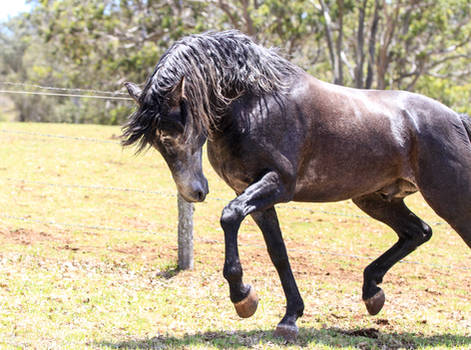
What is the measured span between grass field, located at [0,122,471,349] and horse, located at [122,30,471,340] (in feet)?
1.95

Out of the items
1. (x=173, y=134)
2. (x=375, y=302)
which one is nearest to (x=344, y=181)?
(x=375, y=302)

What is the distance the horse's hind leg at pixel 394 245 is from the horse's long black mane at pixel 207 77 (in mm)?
1677

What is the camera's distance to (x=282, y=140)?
467 cm

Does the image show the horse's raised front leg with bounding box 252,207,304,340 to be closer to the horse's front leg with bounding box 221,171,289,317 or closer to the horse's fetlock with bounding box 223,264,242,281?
the horse's front leg with bounding box 221,171,289,317

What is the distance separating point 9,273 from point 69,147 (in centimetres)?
1019

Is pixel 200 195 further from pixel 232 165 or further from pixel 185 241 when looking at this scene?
pixel 185 241

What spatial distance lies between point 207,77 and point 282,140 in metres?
0.75

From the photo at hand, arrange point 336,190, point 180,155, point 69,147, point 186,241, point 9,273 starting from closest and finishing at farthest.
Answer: point 180,155
point 336,190
point 9,273
point 186,241
point 69,147

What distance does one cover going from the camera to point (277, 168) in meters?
4.62

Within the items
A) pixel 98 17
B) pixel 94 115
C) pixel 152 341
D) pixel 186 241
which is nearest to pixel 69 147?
pixel 98 17

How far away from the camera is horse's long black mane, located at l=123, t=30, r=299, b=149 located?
13.6ft

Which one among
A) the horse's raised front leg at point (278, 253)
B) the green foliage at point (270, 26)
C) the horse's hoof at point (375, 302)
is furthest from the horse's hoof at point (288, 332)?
the green foliage at point (270, 26)

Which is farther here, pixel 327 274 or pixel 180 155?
pixel 327 274

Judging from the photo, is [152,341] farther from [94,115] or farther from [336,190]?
[94,115]
